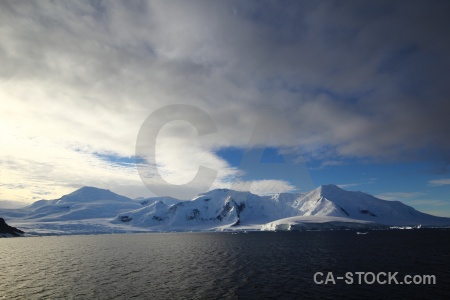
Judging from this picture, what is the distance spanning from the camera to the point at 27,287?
171 feet

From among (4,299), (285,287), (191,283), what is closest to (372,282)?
(285,287)

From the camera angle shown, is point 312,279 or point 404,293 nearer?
point 404,293

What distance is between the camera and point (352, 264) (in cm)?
6975

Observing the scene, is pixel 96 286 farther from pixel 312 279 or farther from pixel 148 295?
pixel 312 279

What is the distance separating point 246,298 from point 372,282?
84.9ft

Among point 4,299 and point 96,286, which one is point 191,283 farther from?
point 4,299

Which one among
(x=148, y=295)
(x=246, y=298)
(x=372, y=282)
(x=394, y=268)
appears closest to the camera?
(x=246, y=298)

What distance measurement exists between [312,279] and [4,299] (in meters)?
55.3

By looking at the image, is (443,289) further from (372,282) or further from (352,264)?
(352,264)

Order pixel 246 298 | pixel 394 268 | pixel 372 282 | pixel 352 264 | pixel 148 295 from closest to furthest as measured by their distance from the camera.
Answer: pixel 246 298 → pixel 148 295 → pixel 372 282 → pixel 394 268 → pixel 352 264

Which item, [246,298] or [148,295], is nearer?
[246,298]

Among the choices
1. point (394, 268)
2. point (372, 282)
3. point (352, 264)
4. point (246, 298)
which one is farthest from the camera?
point (352, 264)

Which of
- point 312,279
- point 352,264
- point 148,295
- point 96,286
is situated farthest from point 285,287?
point 96,286

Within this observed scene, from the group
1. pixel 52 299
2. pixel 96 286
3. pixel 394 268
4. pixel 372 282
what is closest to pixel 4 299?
pixel 52 299
